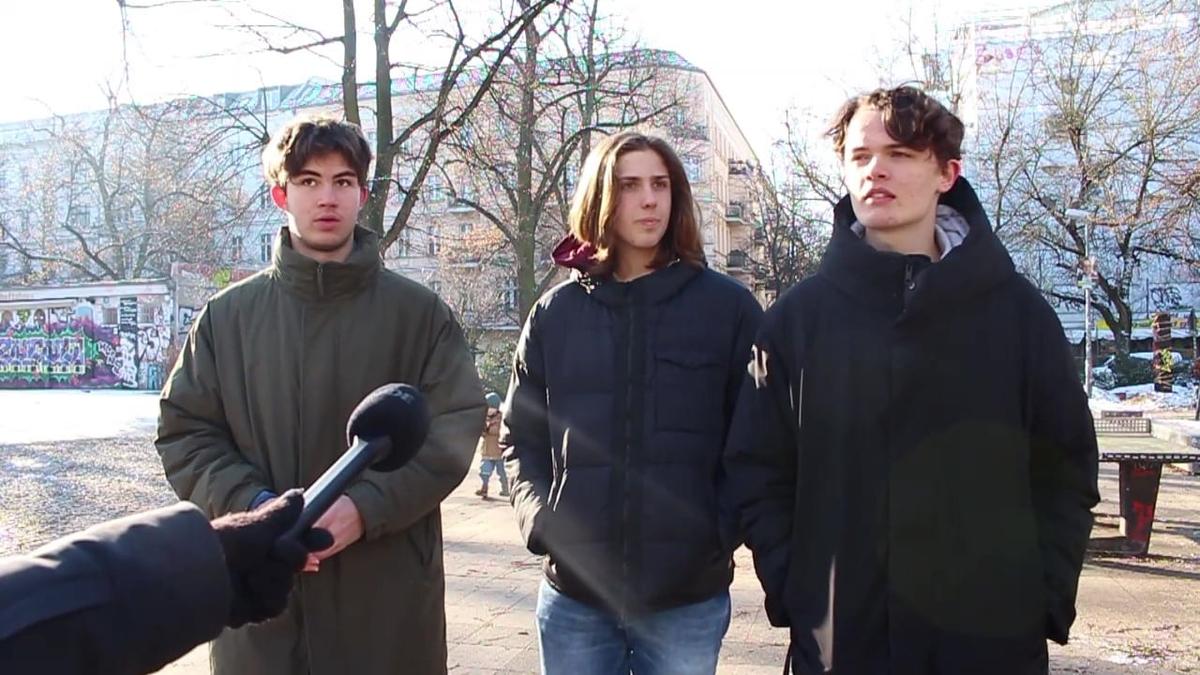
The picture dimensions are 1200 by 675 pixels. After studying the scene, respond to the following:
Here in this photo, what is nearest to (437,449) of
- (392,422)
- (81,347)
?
(392,422)

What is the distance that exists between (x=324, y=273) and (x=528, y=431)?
773 mm

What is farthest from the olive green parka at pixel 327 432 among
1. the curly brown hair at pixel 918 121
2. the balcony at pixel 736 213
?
the balcony at pixel 736 213

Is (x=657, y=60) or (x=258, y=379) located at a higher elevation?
(x=657, y=60)

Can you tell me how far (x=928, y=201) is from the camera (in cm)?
240

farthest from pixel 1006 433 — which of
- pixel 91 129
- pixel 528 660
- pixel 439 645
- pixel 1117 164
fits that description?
pixel 91 129

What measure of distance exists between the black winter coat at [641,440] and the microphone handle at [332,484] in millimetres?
1189

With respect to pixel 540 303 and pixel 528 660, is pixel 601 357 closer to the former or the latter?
pixel 540 303

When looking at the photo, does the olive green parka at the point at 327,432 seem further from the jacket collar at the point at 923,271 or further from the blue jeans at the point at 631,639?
the jacket collar at the point at 923,271

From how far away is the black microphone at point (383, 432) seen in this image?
1473mm

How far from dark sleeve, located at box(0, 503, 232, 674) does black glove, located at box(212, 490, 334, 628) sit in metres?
0.05

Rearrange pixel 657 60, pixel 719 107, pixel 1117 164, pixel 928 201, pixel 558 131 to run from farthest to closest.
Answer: pixel 719 107
pixel 1117 164
pixel 657 60
pixel 558 131
pixel 928 201

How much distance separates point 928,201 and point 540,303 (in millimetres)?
1219

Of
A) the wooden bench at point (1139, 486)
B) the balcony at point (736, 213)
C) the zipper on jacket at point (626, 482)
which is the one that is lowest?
the wooden bench at point (1139, 486)

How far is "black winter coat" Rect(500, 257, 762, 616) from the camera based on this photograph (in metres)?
2.60
